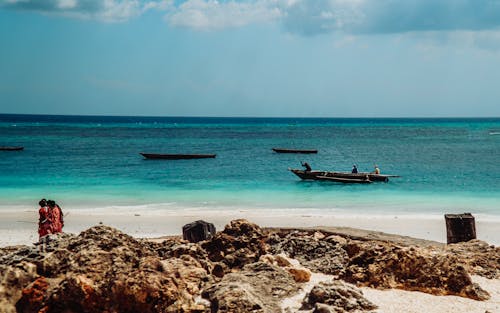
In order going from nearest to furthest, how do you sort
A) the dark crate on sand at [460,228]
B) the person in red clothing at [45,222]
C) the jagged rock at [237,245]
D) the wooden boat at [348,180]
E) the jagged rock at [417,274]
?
the jagged rock at [417,274]
the jagged rock at [237,245]
the dark crate on sand at [460,228]
the person in red clothing at [45,222]
the wooden boat at [348,180]

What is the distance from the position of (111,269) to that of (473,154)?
60708 millimetres

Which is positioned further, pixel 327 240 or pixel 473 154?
pixel 473 154

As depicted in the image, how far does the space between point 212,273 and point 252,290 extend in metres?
1.64

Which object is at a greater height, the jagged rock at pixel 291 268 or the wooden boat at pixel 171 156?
the wooden boat at pixel 171 156

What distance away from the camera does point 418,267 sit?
894cm

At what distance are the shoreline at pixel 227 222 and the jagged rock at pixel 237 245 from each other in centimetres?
791

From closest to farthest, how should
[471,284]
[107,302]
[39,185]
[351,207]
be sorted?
[107,302] < [471,284] < [351,207] < [39,185]

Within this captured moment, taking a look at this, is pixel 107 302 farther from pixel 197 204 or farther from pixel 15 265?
pixel 197 204

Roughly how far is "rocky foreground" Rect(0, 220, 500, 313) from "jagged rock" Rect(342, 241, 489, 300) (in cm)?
1

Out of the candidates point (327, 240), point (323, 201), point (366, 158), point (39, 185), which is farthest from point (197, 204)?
point (366, 158)

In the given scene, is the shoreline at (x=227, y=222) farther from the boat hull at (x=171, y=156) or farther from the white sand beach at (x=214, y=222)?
the boat hull at (x=171, y=156)

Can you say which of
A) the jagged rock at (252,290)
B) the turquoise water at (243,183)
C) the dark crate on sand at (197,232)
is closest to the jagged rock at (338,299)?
the jagged rock at (252,290)

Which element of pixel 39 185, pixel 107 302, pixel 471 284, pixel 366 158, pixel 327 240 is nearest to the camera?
pixel 107 302

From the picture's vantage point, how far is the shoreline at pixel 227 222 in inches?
737
